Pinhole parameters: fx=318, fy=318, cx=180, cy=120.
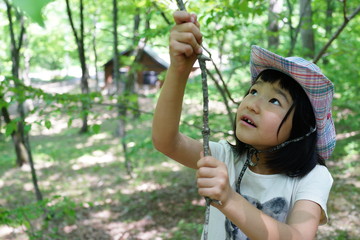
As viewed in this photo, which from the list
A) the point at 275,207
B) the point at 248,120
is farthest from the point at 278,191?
the point at 248,120

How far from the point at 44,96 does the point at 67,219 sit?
328 cm

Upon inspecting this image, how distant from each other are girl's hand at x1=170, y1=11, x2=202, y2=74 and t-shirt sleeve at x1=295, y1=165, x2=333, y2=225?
66 centimetres

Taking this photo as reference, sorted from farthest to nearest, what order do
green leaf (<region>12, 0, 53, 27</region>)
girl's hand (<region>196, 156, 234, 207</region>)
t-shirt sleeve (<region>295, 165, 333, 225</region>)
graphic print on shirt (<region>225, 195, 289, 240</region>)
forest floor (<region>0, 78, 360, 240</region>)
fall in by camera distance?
forest floor (<region>0, 78, 360, 240</region>) → graphic print on shirt (<region>225, 195, 289, 240</region>) → t-shirt sleeve (<region>295, 165, 333, 225</region>) → girl's hand (<region>196, 156, 234, 207</region>) → green leaf (<region>12, 0, 53, 27</region>)

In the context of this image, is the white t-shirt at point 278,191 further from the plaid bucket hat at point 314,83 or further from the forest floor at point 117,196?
the forest floor at point 117,196

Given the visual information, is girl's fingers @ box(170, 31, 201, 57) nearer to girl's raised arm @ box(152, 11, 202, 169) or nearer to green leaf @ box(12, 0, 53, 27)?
girl's raised arm @ box(152, 11, 202, 169)

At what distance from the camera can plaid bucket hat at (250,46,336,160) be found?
1182 millimetres

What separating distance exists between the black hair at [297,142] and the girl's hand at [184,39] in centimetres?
37

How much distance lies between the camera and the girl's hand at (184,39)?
1048 mm

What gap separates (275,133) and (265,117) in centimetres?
8

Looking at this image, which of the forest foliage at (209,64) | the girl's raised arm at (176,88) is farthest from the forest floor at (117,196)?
the girl's raised arm at (176,88)

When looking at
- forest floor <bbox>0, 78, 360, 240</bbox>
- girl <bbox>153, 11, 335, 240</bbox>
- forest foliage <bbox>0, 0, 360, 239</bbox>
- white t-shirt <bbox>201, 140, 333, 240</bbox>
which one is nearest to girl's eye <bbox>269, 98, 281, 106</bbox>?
girl <bbox>153, 11, 335, 240</bbox>

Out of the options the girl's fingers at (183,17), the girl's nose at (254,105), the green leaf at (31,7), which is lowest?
the girl's nose at (254,105)

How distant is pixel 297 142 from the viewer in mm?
1303

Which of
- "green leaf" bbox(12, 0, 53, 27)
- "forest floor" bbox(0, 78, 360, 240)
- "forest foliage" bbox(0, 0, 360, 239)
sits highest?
"green leaf" bbox(12, 0, 53, 27)
